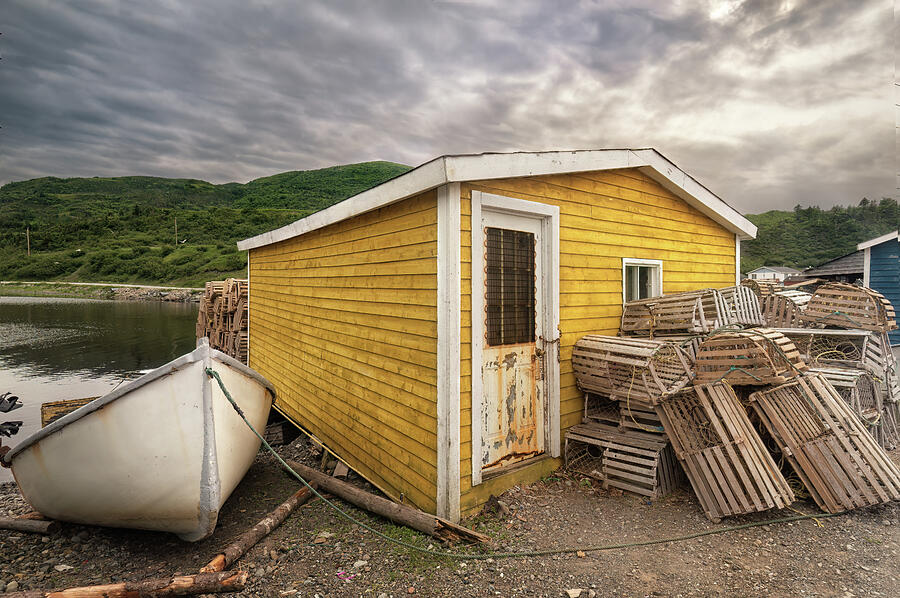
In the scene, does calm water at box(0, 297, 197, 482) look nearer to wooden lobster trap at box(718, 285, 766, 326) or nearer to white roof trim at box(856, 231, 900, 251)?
wooden lobster trap at box(718, 285, 766, 326)

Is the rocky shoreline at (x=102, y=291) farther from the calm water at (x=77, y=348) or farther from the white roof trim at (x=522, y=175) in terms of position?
→ the white roof trim at (x=522, y=175)

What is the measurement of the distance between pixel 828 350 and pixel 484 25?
26.2 feet

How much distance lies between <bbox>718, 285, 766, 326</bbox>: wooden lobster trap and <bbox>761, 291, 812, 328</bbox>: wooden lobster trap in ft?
4.01

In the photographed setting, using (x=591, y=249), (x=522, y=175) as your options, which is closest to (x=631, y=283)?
(x=591, y=249)

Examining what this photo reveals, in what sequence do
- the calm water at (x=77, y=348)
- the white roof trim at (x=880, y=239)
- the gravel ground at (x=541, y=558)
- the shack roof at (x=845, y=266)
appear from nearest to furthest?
the gravel ground at (x=541, y=558) → the calm water at (x=77, y=348) → the white roof trim at (x=880, y=239) → the shack roof at (x=845, y=266)

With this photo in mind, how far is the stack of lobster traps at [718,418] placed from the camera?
409 centimetres

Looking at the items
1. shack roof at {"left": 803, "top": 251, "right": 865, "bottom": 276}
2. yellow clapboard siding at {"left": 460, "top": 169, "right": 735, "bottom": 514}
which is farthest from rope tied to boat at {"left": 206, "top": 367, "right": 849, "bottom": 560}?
shack roof at {"left": 803, "top": 251, "right": 865, "bottom": 276}

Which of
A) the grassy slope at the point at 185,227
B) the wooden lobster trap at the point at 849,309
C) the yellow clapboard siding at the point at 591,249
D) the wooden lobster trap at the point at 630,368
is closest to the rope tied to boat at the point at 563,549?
the yellow clapboard siding at the point at 591,249

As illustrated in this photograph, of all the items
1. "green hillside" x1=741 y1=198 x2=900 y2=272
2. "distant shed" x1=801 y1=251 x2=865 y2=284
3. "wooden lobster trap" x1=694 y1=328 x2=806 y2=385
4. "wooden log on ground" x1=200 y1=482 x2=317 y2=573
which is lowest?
"wooden log on ground" x1=200 y1=482 x2=317 y2=573

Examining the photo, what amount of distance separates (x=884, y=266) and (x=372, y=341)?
16695 mm

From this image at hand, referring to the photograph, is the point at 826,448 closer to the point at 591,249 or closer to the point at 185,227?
the point at 591,249

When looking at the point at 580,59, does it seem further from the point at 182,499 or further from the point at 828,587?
the point at 182,499

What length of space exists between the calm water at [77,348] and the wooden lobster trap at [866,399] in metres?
12.9

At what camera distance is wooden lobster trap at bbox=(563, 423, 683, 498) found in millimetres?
4516
